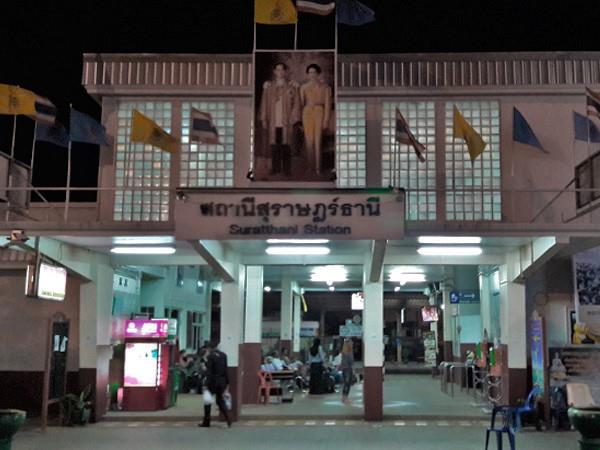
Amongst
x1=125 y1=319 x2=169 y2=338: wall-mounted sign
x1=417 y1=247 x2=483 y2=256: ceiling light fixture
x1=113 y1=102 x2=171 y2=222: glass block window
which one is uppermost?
x1=113 y1=102 x2=171 y2=222: glass block window

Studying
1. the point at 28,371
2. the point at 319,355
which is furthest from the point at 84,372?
the point at 319,355

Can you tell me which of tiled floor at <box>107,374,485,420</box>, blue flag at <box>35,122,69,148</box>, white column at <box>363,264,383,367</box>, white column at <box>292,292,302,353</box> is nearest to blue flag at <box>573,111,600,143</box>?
white column at <box>363,264,383,367</box>

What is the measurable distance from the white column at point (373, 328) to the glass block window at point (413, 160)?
1.80 metres

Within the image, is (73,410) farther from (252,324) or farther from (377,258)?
(377,258)

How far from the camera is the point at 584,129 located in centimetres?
1485

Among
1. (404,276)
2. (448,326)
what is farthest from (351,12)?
(448,326)

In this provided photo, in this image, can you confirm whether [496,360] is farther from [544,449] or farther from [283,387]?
[283,387]

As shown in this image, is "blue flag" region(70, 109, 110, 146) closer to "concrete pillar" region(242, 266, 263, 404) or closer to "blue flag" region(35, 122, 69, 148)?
"blue flag" region(35, 122, 69, 148)

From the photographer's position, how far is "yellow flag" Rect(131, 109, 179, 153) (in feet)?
46.4

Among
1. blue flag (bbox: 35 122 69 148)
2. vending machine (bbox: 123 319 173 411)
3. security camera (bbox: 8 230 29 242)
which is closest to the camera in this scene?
security camera (bbox: 8 230 29 242)

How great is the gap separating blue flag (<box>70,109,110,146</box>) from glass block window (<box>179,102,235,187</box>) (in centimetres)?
186

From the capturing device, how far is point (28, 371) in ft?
55.8

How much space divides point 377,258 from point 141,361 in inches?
291

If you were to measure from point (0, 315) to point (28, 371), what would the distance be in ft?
4.81
